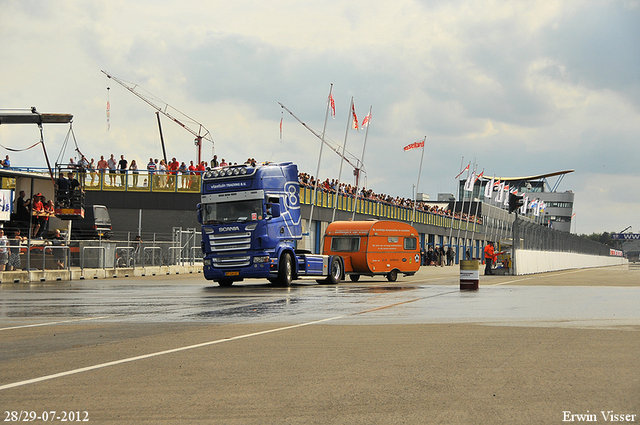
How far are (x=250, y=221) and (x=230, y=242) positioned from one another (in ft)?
3.54

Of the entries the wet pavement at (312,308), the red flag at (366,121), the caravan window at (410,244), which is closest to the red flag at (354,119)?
the red flag at (366,121)

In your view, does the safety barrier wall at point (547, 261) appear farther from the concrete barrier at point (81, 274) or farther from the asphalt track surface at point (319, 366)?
the asphalt track surface at point (319, 366)

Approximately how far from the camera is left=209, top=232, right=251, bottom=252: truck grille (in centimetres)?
2538

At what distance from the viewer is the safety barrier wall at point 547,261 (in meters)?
43.3

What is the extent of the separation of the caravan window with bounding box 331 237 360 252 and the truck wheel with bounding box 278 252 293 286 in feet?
19.5

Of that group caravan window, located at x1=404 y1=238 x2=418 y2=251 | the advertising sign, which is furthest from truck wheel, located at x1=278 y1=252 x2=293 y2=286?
the advertising sign

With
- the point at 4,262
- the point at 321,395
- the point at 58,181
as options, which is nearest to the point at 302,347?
the point at 321,395

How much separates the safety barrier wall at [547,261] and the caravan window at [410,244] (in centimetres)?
937

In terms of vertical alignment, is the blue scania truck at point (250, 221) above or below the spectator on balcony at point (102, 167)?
below

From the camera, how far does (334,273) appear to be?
29.8 m

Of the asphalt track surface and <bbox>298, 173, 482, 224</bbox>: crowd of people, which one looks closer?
the asphalt track surface

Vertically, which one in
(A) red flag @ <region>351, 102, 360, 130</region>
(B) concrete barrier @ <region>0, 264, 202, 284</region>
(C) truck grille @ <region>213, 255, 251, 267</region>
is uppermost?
(A) red flag @ <region>351, 102, 360, 130</region>

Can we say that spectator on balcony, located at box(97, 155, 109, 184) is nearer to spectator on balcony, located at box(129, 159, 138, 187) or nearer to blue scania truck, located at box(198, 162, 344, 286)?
spectator on balcony, located at box(129, 159, 138, 187)

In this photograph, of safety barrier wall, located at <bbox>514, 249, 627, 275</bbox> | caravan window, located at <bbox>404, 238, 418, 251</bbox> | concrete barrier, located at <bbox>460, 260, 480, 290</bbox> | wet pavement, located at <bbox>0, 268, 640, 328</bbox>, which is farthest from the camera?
safety barrier wall, located at <bbox>514, 249, 627, 275</bbox>
